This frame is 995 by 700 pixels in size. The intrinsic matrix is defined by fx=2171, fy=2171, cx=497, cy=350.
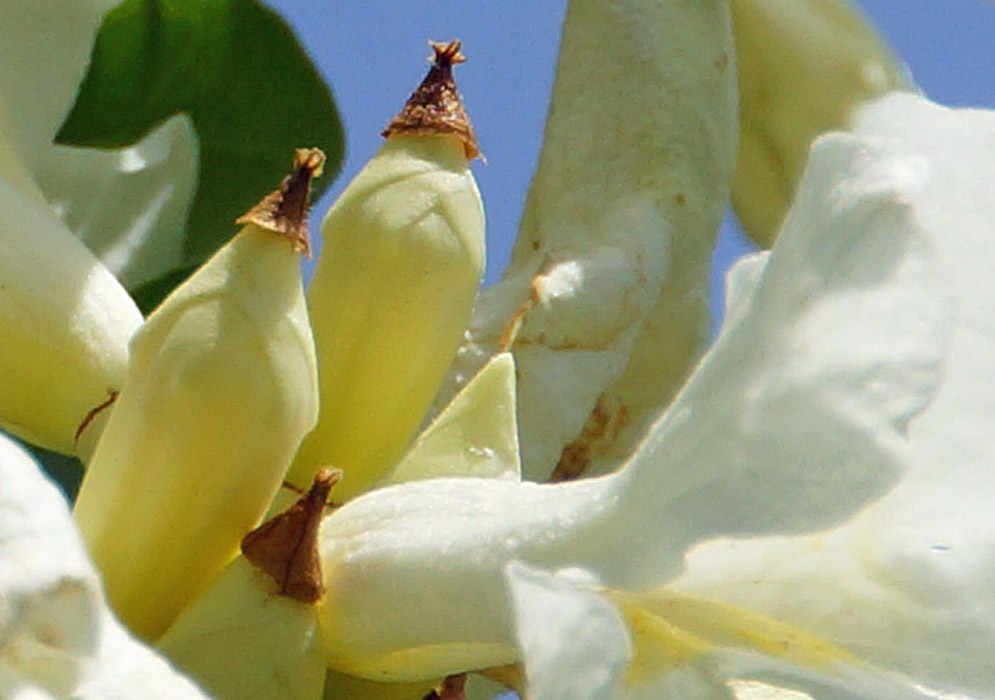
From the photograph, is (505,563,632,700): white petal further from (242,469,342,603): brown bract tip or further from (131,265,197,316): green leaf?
(131,265,197,316): green leaf

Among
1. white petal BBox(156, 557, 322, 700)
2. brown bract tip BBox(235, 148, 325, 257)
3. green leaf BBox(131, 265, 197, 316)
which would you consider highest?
brown bract tip BBox(235, 148, 325, 257)

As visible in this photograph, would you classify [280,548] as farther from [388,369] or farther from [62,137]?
[62,137]

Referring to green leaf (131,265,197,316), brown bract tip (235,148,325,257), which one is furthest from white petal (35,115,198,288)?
brown bract tip (235,148,325,257)

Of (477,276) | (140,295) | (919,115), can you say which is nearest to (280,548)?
(477,276)

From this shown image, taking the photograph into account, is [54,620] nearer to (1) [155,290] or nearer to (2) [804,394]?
(2) [804,394]

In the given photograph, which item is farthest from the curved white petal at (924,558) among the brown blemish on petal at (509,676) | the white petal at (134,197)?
the white petal at (134,197)

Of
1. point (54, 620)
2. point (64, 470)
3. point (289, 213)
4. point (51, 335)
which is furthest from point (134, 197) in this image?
point (54, 620)

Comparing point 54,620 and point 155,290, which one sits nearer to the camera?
point 54,620
